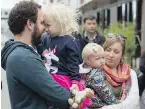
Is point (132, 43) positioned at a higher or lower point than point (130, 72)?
lower

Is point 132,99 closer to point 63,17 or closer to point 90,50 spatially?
point 90,50

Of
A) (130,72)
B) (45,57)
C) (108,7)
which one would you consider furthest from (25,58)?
(108,7)

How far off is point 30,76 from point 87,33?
13.8 ft

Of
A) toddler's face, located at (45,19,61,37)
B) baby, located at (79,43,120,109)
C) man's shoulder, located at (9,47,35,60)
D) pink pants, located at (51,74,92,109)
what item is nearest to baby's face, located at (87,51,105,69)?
baby, located at (79,43,120,109)

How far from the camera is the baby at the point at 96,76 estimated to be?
3.39m

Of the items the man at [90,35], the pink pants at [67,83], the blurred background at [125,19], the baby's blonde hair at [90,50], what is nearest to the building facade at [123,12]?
the blurred background at [125,19]

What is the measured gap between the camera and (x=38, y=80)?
9.32 ft

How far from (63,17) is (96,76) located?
538mm

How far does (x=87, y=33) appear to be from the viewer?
6.97 metres

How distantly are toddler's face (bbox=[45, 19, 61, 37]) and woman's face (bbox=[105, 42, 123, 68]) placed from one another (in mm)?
605

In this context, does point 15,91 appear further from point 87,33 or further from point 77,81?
point 87,33

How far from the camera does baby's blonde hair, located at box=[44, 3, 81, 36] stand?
3400 millimetres

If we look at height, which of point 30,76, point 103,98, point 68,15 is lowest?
point 103,98

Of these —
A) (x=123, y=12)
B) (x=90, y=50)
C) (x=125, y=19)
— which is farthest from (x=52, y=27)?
(x=123, y=12)
